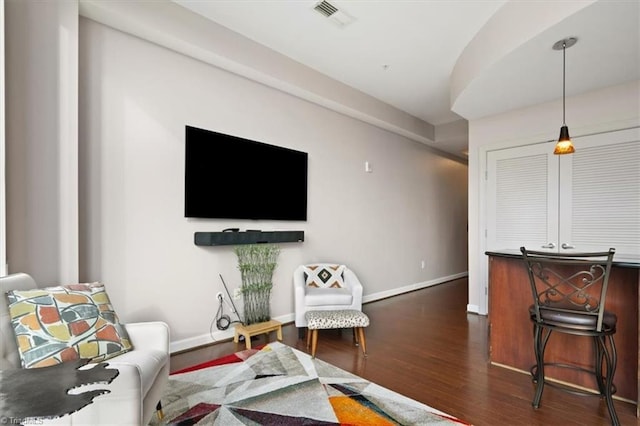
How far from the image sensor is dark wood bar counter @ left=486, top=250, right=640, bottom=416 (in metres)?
2.24

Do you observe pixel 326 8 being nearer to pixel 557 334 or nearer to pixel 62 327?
pixel 62 327

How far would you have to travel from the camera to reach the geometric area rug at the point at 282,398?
1975mm

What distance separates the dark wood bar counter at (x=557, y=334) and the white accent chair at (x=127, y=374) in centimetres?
254

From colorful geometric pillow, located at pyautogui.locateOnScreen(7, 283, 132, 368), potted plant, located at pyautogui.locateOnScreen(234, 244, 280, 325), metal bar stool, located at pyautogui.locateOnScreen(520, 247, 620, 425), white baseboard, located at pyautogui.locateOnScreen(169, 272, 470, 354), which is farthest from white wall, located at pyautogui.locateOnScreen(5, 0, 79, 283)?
metal bar stool, located at pyautogui.locateOnScreen(520, 247, 620, 425)

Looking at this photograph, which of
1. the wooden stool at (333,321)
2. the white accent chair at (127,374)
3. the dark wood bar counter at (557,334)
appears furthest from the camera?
the wooden stool at (333,321)

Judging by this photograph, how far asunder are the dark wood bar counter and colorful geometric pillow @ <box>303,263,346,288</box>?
164 cm

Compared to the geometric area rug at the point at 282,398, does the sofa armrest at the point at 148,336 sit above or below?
above

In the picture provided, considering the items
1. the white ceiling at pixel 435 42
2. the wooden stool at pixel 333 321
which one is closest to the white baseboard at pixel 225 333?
the wooden stool at pixel 333 321

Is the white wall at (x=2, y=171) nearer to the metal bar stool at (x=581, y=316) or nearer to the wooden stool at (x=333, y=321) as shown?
the wooden stool at (x=333, y=321)

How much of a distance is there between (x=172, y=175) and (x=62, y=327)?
165 centimetres

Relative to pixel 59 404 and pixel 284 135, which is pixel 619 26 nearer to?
pixel 284 135

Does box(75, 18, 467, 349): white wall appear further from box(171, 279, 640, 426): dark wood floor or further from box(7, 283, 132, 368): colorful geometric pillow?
box(7, 283, 132, 368): colorful geometric pillow

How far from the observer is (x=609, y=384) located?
2.04m

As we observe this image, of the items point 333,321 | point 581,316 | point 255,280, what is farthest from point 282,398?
point 581,316
